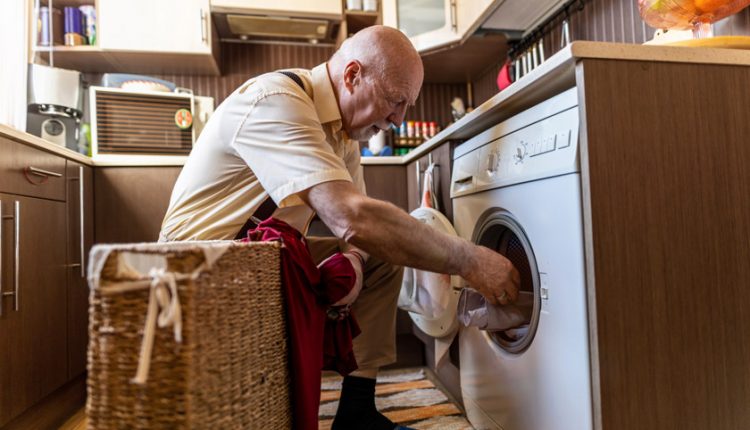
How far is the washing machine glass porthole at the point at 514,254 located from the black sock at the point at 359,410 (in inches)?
14.0

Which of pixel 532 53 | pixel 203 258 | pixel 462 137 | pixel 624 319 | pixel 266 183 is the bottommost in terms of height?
pixel 624 319

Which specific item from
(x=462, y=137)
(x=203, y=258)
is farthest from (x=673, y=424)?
(x=462, y=137)

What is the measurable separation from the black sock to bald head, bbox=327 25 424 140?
2.24ft

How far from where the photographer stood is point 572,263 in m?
0.84

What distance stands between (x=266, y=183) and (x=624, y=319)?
26.9 inches

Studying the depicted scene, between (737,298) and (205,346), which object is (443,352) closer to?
(737,298)

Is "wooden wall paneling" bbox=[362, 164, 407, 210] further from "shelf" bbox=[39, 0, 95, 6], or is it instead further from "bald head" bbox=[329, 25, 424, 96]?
"shelf" bbox=[39, 0, 95, 6]

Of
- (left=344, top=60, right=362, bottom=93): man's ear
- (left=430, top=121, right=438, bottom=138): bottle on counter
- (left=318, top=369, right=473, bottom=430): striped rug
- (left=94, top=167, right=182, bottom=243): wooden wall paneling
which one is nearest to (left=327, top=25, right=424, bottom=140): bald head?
(left=344, top=60, right=362, bottom=93): man's ear

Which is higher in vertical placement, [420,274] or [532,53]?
[532,53]

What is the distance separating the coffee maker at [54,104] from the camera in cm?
208

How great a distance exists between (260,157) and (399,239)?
0.32 meters

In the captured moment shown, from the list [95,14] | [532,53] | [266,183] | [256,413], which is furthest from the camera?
[95,14]

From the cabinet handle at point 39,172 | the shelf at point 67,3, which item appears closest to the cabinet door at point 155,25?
the shelf at point 67,3

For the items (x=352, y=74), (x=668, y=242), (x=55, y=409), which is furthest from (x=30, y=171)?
(x=668, y=242)
